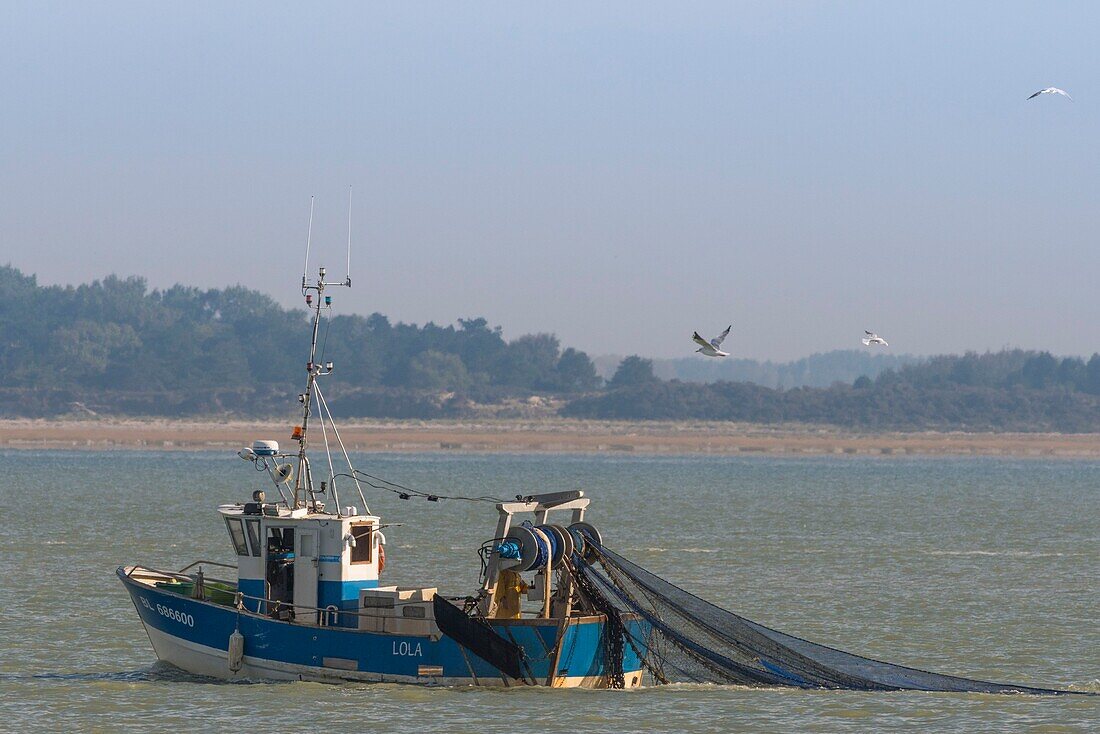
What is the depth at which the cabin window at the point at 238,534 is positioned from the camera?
28.7 meters

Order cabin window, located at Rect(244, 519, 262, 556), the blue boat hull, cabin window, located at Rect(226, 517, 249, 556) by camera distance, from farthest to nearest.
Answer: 1. cabin window, located at Rect(226, 517, 249, 556)
2. cabin window, located at Rect(244, 519, 262, 556)
3. the blue boat hull

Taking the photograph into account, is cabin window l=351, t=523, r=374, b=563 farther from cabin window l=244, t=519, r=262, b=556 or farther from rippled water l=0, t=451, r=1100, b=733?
rippled water l=0, t=451, r=1100, b=733

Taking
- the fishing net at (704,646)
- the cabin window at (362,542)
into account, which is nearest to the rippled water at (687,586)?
the fishing net at (704,646)

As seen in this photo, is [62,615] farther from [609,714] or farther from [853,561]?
[853,561]

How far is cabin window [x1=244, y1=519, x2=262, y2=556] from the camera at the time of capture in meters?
28.5

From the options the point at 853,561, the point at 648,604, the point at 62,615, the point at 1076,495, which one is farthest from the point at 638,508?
the point at 648,604

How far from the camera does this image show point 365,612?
2805 centimetres

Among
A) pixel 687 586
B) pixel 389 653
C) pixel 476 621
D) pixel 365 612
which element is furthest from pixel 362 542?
Answer: pixel 687 586

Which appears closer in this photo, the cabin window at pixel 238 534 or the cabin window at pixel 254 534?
the cabin window at pixel 254 534

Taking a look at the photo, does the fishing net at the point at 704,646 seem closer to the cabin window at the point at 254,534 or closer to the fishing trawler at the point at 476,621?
the fishing trawler at the point at 476,621

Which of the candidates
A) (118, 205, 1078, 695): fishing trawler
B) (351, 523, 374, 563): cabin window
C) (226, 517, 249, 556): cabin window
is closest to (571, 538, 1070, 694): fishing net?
(118, 205, 1078, 695): fishing trawler

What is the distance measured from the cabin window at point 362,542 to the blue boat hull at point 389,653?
1.50m

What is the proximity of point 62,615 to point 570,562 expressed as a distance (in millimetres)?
15666

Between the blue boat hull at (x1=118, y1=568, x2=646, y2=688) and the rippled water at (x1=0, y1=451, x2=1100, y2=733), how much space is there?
0.32 m
